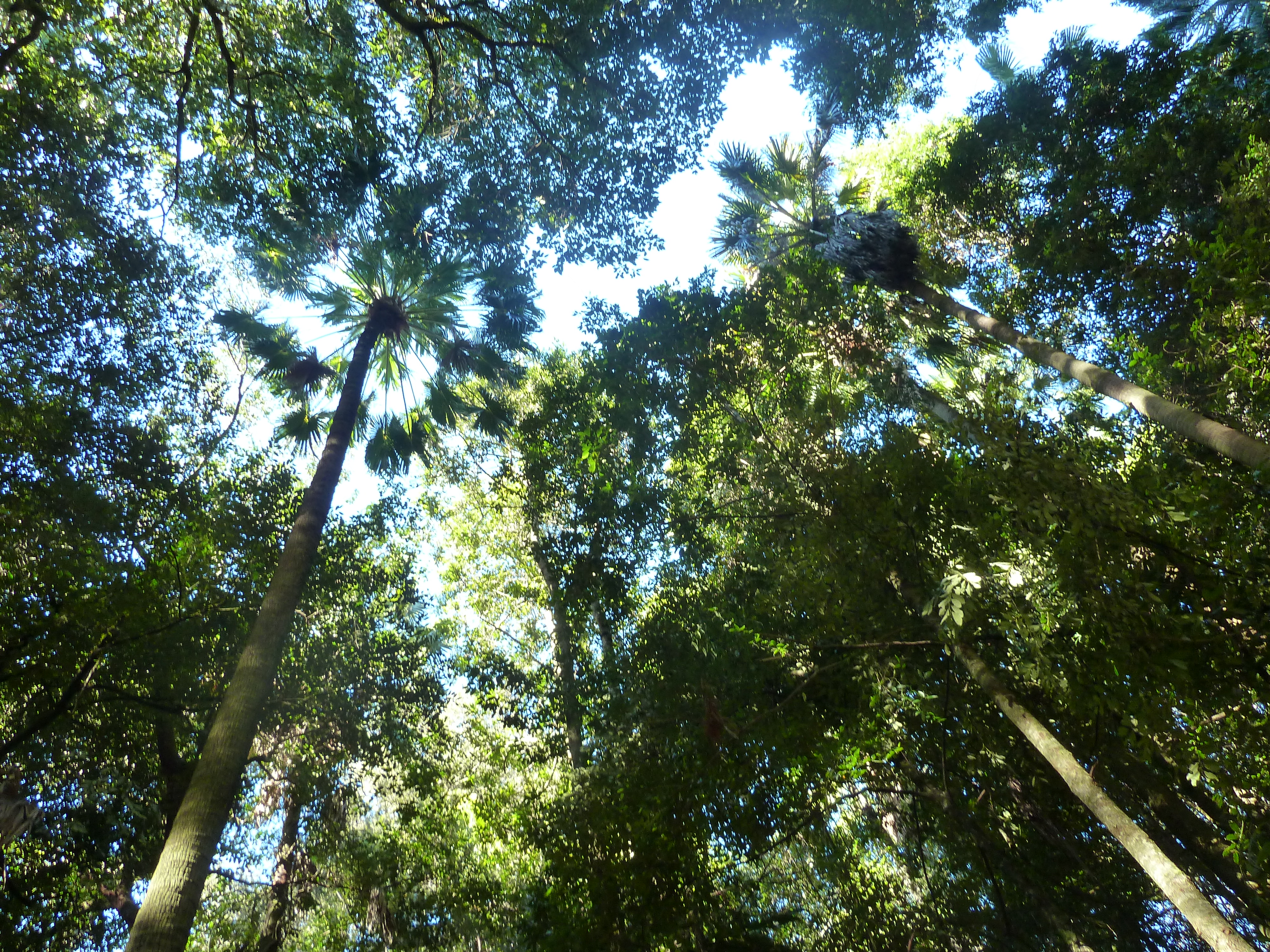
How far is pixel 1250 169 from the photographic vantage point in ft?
21.6

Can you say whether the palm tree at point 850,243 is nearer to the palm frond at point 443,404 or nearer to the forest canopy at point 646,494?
the forest canopy at point 646,494

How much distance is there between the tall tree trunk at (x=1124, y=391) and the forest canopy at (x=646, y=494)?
5 cm

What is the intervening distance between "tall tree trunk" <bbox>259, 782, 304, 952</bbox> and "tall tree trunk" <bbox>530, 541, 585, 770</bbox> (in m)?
4.45

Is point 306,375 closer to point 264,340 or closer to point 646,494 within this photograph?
point 264,340

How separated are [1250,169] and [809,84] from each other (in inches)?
304

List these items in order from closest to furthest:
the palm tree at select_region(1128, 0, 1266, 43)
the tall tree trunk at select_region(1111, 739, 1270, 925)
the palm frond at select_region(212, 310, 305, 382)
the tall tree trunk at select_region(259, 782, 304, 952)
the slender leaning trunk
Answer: the slender leaning trunk < the tall tree trunk at select_region(1111, 739, 1270, 925) < the tall tree trunk at select_region(259, 782, 304, 952) < the palm frond at select_region(212, 310, 305, 382) < the palm tree at select_region(1128, 0, 1266, 43)

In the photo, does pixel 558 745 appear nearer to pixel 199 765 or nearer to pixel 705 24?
pixel 199 765

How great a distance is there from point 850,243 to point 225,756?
10.5 m

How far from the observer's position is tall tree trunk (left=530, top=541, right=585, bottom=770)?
32.1 ft

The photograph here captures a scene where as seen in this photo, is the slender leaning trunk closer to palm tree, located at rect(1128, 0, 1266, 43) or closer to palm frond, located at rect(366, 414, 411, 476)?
palm frond, located at rect(366, 414, 411, 476)

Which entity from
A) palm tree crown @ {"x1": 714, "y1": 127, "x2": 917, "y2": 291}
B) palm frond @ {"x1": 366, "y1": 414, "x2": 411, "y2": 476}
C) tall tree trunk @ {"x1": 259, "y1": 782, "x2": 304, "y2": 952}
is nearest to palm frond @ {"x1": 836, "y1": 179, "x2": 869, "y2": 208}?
palm tree crown @ {"x1": 714, "y1": 127, "x2": 917, "y2": 291}

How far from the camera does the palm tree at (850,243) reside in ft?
20.3

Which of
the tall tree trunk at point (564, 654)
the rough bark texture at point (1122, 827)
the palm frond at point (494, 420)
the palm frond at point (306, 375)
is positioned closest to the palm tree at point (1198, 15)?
the rough bark texture at point (1122, 827)

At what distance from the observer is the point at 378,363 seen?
41.4 feet
